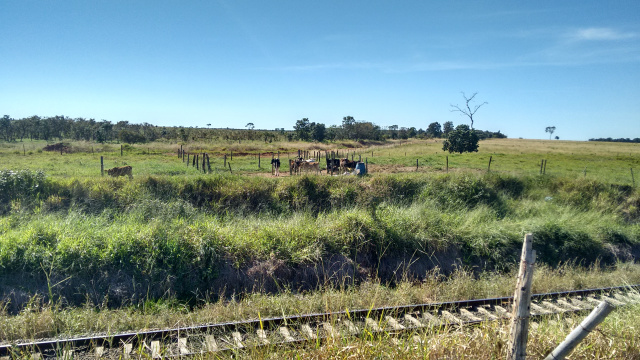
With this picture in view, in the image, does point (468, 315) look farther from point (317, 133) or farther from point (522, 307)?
point (317, 133)

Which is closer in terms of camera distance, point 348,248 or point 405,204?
point 348,248

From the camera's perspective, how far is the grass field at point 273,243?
7.69 meters

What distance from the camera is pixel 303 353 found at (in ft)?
13.1

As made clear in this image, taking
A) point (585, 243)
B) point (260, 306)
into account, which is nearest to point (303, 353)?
point (260, 306)

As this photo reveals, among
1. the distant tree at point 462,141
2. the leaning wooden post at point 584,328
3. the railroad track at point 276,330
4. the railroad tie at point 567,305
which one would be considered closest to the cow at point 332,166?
the railroad tie at point 567,305

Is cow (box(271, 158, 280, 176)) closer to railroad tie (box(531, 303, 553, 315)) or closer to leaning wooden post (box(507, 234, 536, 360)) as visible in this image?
railroad tie (box(531, 303, 553, 315))

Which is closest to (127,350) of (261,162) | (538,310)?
(538,310)

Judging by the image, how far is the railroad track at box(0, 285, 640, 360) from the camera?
4.80 metres

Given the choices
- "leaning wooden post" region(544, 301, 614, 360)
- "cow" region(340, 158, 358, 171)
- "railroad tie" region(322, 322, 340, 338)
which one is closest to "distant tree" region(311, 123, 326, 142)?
"cow" region(340, 158, 358, 171)

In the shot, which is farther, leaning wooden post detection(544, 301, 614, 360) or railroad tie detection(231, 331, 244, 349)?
railroad tie detection(231, 331, 244, 349)

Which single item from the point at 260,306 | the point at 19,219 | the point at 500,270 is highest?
the point at 19,219

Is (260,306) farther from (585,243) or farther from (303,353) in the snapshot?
(585,243)

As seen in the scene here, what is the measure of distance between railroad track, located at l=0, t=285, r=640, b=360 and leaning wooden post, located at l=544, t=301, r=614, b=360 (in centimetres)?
128

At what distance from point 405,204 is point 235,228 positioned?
25.4 ft
